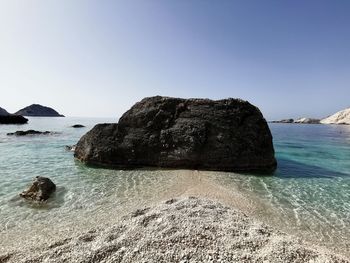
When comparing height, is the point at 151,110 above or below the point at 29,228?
above

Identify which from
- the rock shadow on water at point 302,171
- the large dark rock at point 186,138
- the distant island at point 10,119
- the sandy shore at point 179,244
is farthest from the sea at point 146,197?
the distant island at point 10,119

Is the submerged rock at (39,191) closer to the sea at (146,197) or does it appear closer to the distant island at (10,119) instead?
the sea at (146,197)

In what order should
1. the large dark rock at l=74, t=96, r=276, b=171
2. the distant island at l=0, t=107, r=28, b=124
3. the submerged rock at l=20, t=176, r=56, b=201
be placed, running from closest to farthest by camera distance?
the submerged rock at l=20, t=176, r=56, b=201 → the large dark rock at l=74, t=96, r=276, b=171 → the distant island at l=0, t=107, r=28, b=124

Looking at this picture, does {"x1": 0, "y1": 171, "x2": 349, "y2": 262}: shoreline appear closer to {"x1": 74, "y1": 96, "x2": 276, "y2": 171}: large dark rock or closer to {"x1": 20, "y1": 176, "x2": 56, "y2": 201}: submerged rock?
{"x1": 20, "y1": 176, "x2": 56, "y2": 201}: submerged rock

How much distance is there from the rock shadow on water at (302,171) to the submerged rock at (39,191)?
16.7 m

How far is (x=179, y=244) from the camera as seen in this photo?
27.1 ft

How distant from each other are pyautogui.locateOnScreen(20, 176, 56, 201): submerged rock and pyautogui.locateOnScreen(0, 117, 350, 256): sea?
0.38 meters

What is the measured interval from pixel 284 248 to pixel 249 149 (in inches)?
590

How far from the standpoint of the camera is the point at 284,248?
8.26m

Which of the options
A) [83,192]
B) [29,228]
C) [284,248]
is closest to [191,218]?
[284,248]

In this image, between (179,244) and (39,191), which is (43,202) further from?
(179,244)

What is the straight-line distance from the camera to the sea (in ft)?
34.6

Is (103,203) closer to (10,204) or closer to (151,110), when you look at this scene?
(10,204)

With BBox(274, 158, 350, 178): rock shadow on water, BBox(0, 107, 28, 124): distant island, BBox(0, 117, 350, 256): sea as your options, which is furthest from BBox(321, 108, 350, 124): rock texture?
BBox(0, 107, 28, 124): distant island
